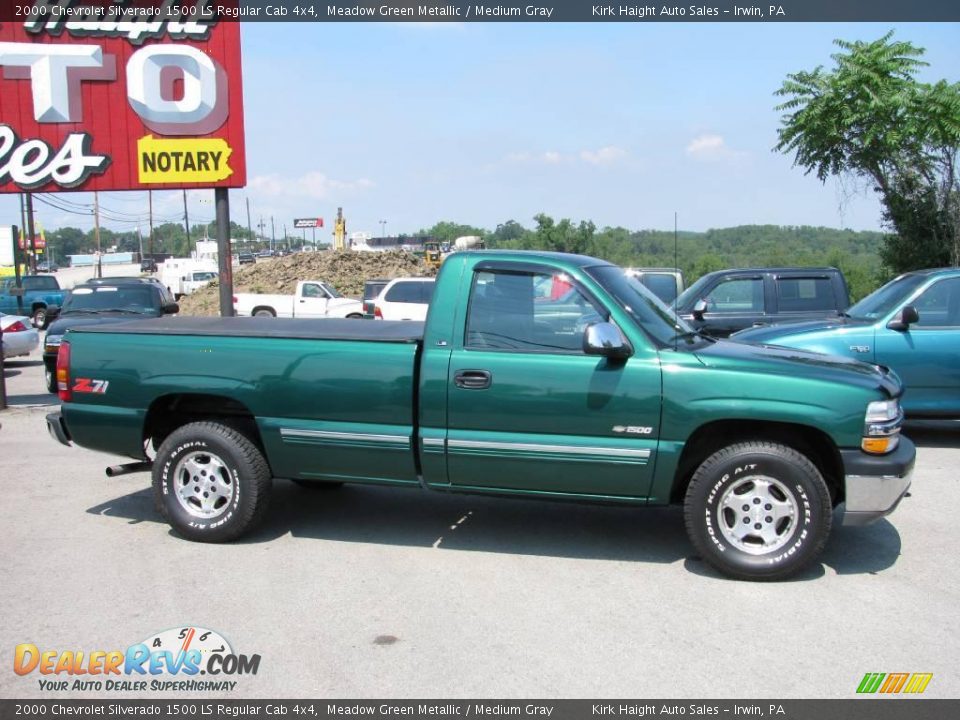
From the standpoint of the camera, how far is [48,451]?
Answer: 8.84 metres

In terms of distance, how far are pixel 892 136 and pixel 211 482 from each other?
16.0 meters

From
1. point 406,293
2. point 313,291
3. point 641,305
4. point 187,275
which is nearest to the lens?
point 641,305

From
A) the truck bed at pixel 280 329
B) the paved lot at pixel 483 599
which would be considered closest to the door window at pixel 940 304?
the paved lot at pixel 483 599

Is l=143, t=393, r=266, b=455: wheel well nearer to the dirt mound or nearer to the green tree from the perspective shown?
the green tree

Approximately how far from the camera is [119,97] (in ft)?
37.1

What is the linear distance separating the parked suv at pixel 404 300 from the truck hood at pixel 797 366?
50.0 ft

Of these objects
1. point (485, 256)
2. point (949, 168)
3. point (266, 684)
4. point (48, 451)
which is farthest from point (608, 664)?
point (949, 168)

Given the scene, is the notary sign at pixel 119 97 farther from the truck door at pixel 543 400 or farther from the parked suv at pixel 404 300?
the parked suv at pixel 404 300

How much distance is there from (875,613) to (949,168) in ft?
54.6

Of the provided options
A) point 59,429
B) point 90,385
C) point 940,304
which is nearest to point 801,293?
point 940,304

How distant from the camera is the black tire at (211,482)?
5.66m

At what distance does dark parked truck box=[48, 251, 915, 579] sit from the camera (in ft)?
16.2

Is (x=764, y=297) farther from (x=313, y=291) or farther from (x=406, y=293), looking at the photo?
(x=313, y=291)
